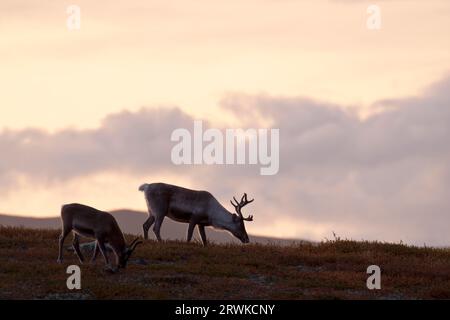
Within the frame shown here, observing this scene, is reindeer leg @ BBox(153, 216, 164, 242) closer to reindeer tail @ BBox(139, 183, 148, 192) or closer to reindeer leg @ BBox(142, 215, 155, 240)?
reindeer leg @ BBox(142, 215, 155, 240)

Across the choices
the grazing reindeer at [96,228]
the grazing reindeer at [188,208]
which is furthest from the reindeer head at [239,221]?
the grazing reindeer at [96,228]

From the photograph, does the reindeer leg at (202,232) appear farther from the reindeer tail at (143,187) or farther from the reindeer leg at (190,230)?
the reindeer tail at (143,187)

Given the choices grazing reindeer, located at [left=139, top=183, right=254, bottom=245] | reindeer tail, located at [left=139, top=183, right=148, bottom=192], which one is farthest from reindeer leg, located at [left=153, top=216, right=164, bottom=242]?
reindeer tail, located at [left=139, top=183, right=148, bottom=192]

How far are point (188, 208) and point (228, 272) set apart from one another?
23.4 feet

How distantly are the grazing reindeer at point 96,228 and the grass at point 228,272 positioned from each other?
0.45 meters

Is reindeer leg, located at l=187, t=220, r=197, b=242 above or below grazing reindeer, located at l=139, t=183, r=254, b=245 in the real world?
below

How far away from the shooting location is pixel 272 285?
2316cm

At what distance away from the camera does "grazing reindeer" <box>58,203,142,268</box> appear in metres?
24.0

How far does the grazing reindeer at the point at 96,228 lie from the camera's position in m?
24.0

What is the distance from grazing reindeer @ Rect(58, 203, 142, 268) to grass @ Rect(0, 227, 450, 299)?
0.45 m

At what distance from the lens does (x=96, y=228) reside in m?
24.1

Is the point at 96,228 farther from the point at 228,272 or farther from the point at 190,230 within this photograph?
the point at 190,230
